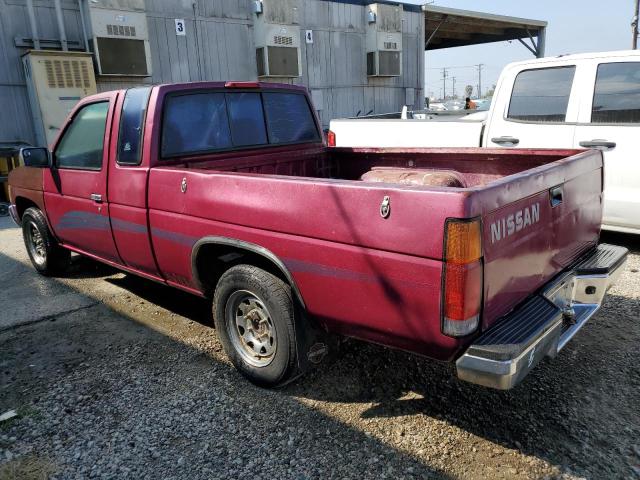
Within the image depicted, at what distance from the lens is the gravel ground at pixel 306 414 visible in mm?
2504

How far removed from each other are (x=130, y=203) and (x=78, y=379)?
1.24 meters

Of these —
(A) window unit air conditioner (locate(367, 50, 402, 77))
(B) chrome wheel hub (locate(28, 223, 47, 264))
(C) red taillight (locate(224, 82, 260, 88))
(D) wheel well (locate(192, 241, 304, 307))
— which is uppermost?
(A) window unit air conditioner (locate(367, 50, 402, 77))

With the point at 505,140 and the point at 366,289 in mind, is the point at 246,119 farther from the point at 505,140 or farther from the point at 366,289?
the point at 505,140

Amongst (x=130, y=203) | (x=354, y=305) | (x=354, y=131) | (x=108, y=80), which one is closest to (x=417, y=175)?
(x=354, y=305)

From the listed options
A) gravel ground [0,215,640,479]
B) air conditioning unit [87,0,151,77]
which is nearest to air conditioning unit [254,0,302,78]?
air conditioning unit [87,0,151,77]

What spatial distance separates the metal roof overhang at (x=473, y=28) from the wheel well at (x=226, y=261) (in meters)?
18.1

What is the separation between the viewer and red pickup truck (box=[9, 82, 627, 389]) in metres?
2.22

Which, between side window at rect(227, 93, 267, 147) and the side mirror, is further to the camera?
the side mirror

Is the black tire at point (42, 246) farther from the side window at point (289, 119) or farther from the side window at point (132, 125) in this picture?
the side window at point (289, 119)

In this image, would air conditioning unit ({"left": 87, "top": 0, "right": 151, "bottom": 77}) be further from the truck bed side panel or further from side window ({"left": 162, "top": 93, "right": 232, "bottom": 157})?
the truck bed side panel

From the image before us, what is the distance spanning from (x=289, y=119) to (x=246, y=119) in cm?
49

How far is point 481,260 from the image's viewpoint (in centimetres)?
218

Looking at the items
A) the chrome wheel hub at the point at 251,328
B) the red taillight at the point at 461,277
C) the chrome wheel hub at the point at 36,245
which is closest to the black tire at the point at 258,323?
the chrome wheel hub at the point at 251,328

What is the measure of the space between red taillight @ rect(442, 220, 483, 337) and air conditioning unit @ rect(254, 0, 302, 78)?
1314 cm
